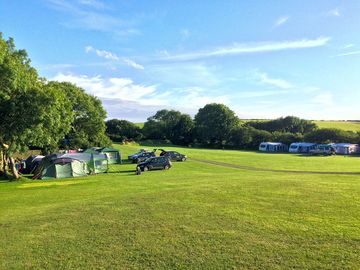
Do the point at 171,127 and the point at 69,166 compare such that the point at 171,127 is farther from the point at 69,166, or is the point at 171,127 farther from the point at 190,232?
the point at 190,232

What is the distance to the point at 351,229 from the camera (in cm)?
996

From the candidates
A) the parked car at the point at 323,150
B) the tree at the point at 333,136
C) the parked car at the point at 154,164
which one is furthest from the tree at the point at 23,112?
the tree at the point at 333,136

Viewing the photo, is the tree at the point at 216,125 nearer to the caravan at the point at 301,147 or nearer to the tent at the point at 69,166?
the caravan at the point at 301,147

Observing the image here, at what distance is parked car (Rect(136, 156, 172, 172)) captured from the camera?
37031 millimetres

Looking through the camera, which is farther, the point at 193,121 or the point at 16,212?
the point at 193,121

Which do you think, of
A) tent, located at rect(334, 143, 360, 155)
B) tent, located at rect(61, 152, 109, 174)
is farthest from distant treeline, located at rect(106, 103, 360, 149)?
tent, located at rect(61, 152, 109, 174)

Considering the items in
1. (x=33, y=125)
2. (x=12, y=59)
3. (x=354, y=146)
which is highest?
(x=12, y=59)

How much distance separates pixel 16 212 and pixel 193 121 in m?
99.2

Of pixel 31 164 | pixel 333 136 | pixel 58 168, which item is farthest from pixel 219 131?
pixel 58 168

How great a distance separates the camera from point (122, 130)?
118875 mm

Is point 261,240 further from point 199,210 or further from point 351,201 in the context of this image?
point 351,201

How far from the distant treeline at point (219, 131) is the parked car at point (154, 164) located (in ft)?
205

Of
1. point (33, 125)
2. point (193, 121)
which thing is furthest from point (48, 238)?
point (193, 121)

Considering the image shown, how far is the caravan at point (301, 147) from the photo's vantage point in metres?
81.2
